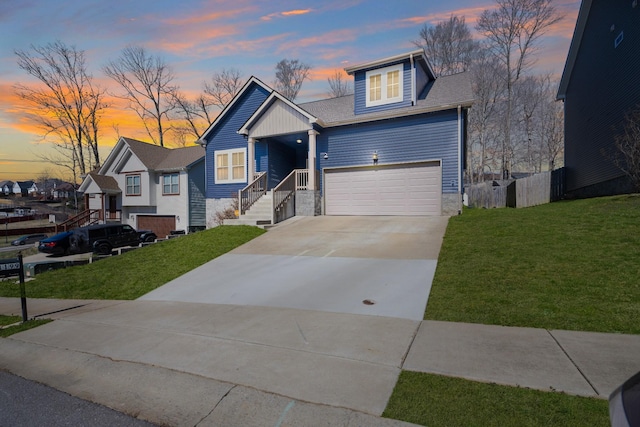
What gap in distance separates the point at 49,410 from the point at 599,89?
69.7ft

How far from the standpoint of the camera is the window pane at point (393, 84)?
595 inches

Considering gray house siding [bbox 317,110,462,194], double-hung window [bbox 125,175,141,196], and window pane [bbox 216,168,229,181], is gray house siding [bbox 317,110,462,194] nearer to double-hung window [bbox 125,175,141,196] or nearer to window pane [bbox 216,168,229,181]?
window pane [bbox 216,168,229,181]

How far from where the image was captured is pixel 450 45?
3012 centimetres

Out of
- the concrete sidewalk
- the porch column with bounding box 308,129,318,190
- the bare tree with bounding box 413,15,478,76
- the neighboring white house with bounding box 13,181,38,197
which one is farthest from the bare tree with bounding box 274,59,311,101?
the neighboring white house with bounding box 13,181,38,197

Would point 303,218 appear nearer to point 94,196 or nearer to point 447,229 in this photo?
point 447,229

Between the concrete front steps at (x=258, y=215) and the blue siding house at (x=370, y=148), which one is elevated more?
the blue siding house at (x=370, y=148)

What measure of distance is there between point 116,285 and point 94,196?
23.1 m

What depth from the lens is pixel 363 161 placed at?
49.9 ft

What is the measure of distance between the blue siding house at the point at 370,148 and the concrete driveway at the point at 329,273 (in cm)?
274

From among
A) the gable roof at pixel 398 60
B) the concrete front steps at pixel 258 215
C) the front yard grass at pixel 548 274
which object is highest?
the gable roof at pixel 398 60

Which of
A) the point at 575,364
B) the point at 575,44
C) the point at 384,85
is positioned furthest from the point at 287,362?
the point at 575,44

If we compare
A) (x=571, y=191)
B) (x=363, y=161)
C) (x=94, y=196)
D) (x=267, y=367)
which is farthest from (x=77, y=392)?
(x=94, y=196)

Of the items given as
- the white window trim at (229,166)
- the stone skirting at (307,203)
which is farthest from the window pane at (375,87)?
the white window trim at (229,166)

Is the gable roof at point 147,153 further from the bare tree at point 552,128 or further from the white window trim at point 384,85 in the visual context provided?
the bare tree at point 552,128
